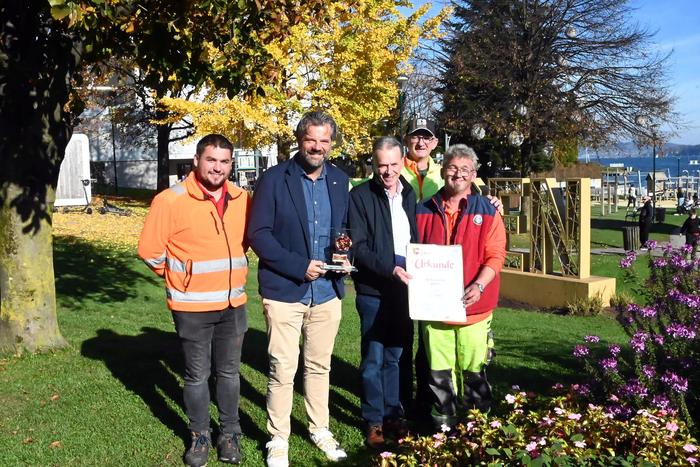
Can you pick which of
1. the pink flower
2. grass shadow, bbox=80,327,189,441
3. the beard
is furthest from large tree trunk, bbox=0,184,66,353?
the pink flower

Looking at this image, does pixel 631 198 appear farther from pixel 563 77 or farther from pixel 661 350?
pixel 661 350

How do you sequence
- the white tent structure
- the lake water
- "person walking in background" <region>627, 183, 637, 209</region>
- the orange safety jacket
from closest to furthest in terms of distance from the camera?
the orange safety jacket < the white tent structure < "person walking in background" <region>627, 183, 637, 209</region> < the lake water

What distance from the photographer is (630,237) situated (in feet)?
67.6

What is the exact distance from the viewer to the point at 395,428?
4.93 metres

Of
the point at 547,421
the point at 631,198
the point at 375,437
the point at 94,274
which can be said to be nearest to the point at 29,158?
the point at 375,437

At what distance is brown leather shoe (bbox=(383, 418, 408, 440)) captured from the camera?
16.1 feet

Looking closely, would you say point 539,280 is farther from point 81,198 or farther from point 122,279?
point 81,198

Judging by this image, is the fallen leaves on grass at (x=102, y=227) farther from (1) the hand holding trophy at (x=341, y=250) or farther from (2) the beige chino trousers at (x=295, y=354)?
(1) the hand holding trophy at (x=341, y=250)

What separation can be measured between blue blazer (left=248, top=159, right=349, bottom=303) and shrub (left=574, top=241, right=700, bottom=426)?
5.75 ft

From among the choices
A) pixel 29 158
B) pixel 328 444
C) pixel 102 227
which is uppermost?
pixel 29 158

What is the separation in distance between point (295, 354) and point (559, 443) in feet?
6.19

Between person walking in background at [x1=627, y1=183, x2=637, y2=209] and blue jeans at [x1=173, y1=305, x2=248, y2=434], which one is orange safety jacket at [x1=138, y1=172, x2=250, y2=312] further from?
person walking in background at [x1=627, y1=183, x2=637, y2=209]

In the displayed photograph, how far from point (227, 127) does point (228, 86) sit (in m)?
10.6

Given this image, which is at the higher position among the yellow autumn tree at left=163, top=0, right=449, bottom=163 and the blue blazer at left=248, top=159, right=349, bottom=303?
the yellow autumn tree at left=163, top=0, right=449, bottom=163
